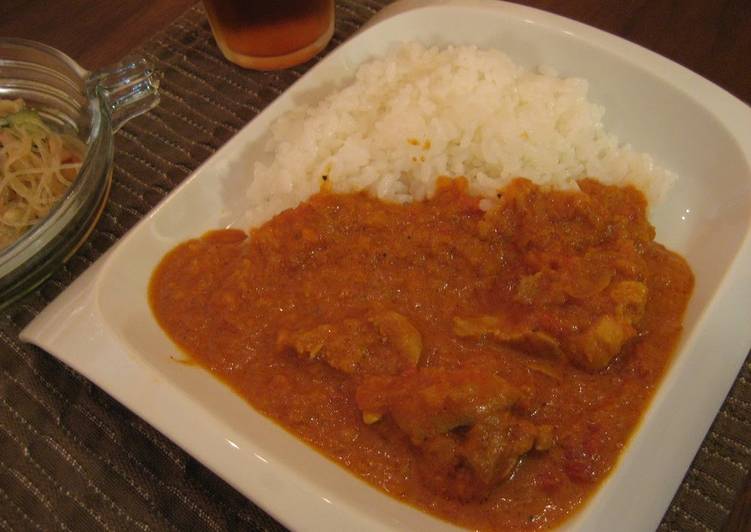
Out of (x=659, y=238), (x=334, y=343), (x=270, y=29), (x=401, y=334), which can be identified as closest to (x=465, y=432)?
(x=401, y=334)

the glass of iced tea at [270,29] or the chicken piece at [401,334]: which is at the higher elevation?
the glass of iced tea at [270,29]

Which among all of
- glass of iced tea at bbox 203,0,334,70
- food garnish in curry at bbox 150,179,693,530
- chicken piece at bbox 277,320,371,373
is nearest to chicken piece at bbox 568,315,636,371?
food garnish in curry at bbox 150,179,693,530

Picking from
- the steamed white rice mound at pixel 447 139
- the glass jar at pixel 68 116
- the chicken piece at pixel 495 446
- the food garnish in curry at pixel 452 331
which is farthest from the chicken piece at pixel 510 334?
the glass jar at pixel 68 116

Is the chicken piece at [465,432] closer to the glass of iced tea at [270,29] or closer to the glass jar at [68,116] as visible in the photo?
the glass jar at [68,116]

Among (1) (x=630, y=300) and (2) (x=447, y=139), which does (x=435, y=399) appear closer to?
(1) (x=630, y=300)

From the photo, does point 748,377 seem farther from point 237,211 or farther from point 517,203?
point 237,211

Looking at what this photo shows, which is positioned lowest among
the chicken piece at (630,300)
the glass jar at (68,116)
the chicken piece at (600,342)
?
the glass jar at (68,116)
